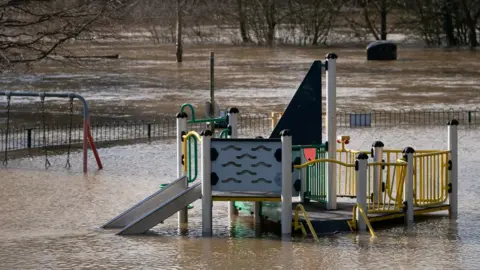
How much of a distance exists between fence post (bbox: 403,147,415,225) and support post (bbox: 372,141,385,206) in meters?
0.40

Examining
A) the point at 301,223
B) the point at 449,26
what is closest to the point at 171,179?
the point at 301,223

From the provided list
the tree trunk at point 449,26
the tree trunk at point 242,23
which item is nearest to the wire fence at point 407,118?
the tree trunk at point 449,26

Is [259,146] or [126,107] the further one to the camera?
[126,107]

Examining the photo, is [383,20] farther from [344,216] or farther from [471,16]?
[344,216]

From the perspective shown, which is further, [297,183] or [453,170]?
[453,170]

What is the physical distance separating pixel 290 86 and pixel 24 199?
20753 millimetres

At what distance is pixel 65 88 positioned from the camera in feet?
Answer: 127

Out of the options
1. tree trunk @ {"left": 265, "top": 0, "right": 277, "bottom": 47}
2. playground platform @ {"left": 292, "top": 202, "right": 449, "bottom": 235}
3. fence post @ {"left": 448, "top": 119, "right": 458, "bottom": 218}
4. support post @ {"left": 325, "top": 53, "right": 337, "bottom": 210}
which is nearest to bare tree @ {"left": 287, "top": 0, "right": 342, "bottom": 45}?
tree trunk @ {"left": 265, "top": 0, "right": 277, "bottom": 47}

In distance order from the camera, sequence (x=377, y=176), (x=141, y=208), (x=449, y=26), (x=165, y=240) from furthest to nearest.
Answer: (x=449, y=26) → (x=377, y=176) → (x=141, y=208) → (x=165, y=240)

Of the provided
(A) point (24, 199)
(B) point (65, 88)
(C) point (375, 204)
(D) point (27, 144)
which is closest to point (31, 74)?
(B) point (65, 88)

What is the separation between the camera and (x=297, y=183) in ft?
51.3

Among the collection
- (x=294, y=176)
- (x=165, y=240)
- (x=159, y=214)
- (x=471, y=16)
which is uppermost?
(x=471, y=16)

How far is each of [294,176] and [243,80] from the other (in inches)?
984

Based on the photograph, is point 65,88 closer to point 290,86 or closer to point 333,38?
point 290,86
